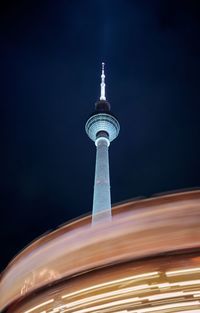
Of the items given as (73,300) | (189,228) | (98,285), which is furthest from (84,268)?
(189,228)

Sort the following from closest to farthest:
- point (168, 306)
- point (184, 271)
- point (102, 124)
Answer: point (184, 271), point (168, 306), point (102, 124)

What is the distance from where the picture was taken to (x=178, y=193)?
187 centimetres

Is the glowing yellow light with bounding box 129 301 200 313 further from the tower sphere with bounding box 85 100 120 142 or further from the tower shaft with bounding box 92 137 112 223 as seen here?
the tower sphere with bounding box 85 100 120 142

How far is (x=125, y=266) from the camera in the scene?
168cm

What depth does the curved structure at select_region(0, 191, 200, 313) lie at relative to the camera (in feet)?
5.41

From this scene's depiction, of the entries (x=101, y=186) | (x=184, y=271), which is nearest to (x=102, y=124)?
(x=101, y=186)

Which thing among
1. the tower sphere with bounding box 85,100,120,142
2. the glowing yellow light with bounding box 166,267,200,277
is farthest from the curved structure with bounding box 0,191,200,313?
the tower sphere with bounding box 85,100,120,142

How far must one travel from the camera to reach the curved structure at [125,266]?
1648mm

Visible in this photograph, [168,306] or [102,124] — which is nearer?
[168,306]

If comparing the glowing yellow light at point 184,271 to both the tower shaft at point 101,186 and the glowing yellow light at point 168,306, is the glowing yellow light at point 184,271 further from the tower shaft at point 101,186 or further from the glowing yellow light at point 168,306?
the tower shaft at point 101,186

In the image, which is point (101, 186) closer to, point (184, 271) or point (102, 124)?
point (102, 124)

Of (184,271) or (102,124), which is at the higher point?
(102,124)

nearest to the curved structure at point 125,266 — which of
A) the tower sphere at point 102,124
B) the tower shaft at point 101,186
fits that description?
the tower shaft at point 101,186

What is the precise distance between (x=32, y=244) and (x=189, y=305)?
2.83 ft
